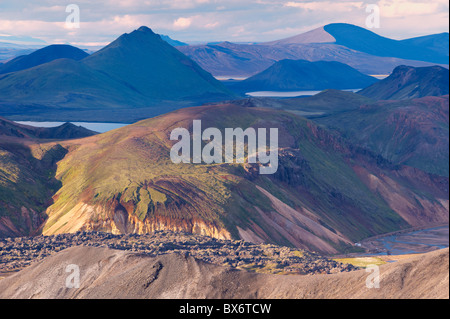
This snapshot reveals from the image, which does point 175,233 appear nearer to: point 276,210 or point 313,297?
point 276,210

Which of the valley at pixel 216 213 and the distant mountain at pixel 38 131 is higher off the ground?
the distant mountain at pixel 38 131

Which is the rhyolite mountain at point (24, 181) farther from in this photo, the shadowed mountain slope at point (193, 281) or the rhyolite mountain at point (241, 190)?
the shadowed mountain slope at point (193, 281)

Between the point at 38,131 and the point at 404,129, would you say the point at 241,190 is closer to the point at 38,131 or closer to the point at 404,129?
the point at 38,131

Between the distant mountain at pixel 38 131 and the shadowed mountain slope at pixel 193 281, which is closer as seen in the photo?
the shadowed mountain slope at pixel 193 281

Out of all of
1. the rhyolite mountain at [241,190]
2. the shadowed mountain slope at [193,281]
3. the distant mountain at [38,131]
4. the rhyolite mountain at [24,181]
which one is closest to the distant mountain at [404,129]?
the rhyolite mountain at [241,190]

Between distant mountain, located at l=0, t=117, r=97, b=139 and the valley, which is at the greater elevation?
distant mountain, located at l=0, t=117, r=97, b=139

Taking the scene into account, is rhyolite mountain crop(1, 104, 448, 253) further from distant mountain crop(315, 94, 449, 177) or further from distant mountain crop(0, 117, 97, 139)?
distant mountain crop(315, 94, 449, 177)

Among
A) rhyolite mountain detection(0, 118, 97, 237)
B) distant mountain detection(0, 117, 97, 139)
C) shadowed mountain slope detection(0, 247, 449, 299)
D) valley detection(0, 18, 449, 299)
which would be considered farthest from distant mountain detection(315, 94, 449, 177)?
shadowed mountain slope detection(0, 247, 449, 299)
